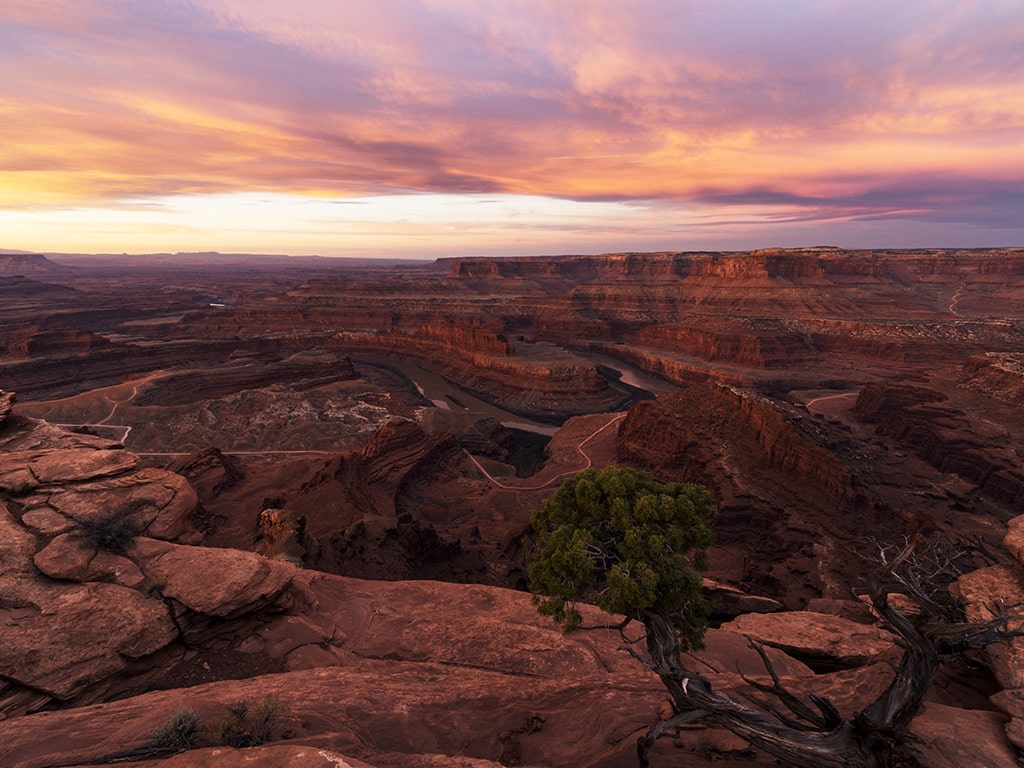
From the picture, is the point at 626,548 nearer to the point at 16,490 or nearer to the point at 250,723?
the point at 250,723

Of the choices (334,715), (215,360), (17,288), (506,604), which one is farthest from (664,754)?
(17,288)

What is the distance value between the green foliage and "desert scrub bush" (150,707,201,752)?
765 cm

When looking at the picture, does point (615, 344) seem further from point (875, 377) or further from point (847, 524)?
point (847, 524)

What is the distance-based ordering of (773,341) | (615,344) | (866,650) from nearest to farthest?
(866,650)
(773,341)
(615,344)

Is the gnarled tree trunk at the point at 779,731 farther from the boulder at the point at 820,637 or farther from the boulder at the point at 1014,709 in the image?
the boulder at the point at 820,637

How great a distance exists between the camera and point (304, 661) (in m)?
14.7

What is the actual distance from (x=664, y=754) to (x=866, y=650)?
10635 millimetres

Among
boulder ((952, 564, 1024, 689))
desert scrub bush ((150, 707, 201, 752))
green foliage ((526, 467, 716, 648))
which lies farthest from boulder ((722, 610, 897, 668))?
desert scrub bush ((150, 707, 201, 752))

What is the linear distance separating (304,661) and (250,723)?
4998 millimetres

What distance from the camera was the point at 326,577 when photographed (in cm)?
2088

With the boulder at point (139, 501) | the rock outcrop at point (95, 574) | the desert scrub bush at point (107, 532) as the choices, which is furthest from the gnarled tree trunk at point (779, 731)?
the boulder at point (139, 501)

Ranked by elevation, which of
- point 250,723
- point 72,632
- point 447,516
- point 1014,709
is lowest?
point 447,516

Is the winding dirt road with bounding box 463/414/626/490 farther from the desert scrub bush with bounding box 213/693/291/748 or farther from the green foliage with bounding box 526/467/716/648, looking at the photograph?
the desert scrub bush with bounding box 213/693/291/748

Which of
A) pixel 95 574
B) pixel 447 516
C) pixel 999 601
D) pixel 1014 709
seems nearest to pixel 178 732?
pixel 95 574
